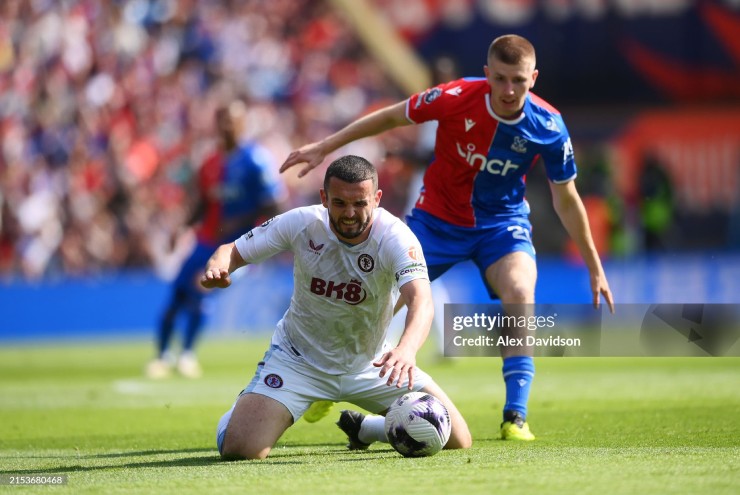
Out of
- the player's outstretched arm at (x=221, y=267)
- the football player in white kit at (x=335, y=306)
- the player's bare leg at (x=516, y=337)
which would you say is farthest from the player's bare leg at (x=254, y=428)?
the player's bare leg at (x=516, y=337)

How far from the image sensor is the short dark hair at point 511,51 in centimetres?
767

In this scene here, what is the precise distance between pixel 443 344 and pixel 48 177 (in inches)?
410

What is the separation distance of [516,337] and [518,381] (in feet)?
1.09

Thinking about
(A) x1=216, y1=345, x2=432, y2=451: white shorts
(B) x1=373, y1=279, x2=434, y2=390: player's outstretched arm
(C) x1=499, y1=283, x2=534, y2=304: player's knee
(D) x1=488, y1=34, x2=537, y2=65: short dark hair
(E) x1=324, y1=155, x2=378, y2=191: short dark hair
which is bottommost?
(A) x1=216, y1=345, x2=432, y2=451: white shorts

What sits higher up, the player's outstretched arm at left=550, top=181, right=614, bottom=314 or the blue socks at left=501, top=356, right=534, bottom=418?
the player's outstretched arm at left=550, top=181, right=614, bottom=314

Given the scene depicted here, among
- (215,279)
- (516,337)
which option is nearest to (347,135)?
(516,337)

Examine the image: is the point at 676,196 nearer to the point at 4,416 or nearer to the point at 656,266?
the point at 656,266

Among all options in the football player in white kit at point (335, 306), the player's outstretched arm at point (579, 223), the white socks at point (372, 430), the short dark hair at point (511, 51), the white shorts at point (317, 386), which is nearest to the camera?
the football player in white kit at point (335, 306)

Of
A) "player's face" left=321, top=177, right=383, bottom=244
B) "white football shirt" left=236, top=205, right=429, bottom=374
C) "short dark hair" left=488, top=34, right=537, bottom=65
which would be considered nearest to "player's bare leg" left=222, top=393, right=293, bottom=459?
"white football shirt" left=236, top=205, right=429, bottom=374

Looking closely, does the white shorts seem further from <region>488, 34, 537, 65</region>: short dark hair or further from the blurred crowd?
the blurred crowd

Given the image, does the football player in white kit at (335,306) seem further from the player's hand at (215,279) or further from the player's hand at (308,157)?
the player's hand at (308,157)

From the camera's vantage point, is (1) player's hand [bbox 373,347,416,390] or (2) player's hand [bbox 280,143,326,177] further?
(2) player's hand [bbox 280,143,326,177]

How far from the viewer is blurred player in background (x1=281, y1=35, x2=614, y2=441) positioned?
7.91 meters

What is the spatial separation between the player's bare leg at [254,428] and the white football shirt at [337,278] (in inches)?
16.4
